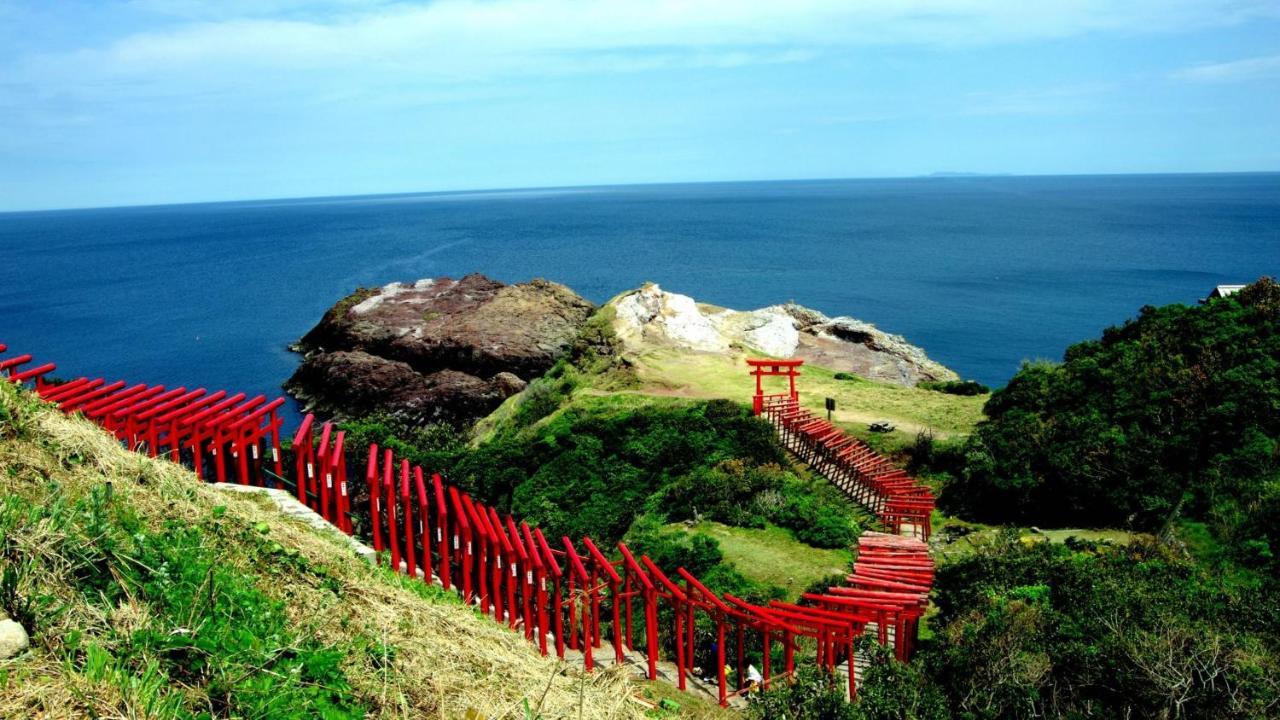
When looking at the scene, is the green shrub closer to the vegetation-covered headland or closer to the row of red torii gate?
the vegetation-covered headland

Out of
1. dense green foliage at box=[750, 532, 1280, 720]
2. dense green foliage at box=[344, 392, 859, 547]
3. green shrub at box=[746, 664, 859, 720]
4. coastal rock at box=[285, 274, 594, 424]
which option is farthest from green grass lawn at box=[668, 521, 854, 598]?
coastal rock at box=[285, 274, 594, 424]

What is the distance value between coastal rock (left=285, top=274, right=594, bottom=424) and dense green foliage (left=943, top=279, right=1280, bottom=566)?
2978 cm

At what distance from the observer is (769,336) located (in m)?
48.4

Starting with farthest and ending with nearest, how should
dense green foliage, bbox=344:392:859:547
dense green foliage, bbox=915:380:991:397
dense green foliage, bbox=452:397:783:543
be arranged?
dense green foliage, bbox=915:380:991:397 → dense green foliage, bbox=452:397:783:543 → dense green foliage, bbox=344:392:859:547

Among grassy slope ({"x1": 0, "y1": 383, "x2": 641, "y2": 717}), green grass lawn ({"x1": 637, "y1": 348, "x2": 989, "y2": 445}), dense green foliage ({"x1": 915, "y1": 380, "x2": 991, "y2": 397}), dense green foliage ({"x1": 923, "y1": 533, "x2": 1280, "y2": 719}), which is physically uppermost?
grassy slope ({"x1": 0, "y1": 383, "x2": 641, "y2": 717})

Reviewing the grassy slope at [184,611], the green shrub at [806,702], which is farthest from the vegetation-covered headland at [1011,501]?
the grassy slope at [184,611]

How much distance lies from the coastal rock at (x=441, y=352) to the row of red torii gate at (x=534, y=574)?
3497cm

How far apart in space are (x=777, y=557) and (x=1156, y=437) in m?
11.0

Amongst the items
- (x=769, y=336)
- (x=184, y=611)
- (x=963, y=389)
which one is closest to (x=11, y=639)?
(x=184, y=611)

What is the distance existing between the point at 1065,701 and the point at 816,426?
54.9 ft

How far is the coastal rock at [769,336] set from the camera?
43219 mm

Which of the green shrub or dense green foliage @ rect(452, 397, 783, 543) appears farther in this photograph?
dense green foliage @ rect(452, 397, 783, 543)

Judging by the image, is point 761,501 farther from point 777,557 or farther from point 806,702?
point 806,702

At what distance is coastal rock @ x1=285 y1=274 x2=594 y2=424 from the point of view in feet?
172
